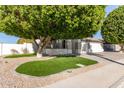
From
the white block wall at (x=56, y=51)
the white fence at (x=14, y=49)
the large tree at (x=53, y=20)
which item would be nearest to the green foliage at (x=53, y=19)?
Answer: the large tree at (x=53, y=20)

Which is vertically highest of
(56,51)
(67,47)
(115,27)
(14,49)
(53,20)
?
(115,27)

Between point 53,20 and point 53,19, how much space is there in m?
0.09

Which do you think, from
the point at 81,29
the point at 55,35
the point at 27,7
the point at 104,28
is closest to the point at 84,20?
the point at 81,29

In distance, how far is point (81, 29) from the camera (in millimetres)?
25906

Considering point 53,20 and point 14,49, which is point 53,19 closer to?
point 53,20

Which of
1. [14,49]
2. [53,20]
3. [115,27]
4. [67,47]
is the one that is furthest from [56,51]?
[53,20]

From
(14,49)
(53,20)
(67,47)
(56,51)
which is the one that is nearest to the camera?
(53,20)

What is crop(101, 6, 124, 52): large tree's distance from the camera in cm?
4716

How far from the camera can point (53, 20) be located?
78.0 ft

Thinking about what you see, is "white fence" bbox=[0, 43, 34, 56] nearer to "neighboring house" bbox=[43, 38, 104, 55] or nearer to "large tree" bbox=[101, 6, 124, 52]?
"neighboring house" bbox=[43, 38, 104, 55]

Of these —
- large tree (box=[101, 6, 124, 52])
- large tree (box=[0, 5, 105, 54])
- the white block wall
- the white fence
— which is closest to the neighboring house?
the white block wall

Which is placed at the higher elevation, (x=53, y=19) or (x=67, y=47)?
(x=53, y=19)

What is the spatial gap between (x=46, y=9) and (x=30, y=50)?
65.6 feet

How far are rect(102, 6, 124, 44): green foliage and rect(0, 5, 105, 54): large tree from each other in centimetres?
2003
